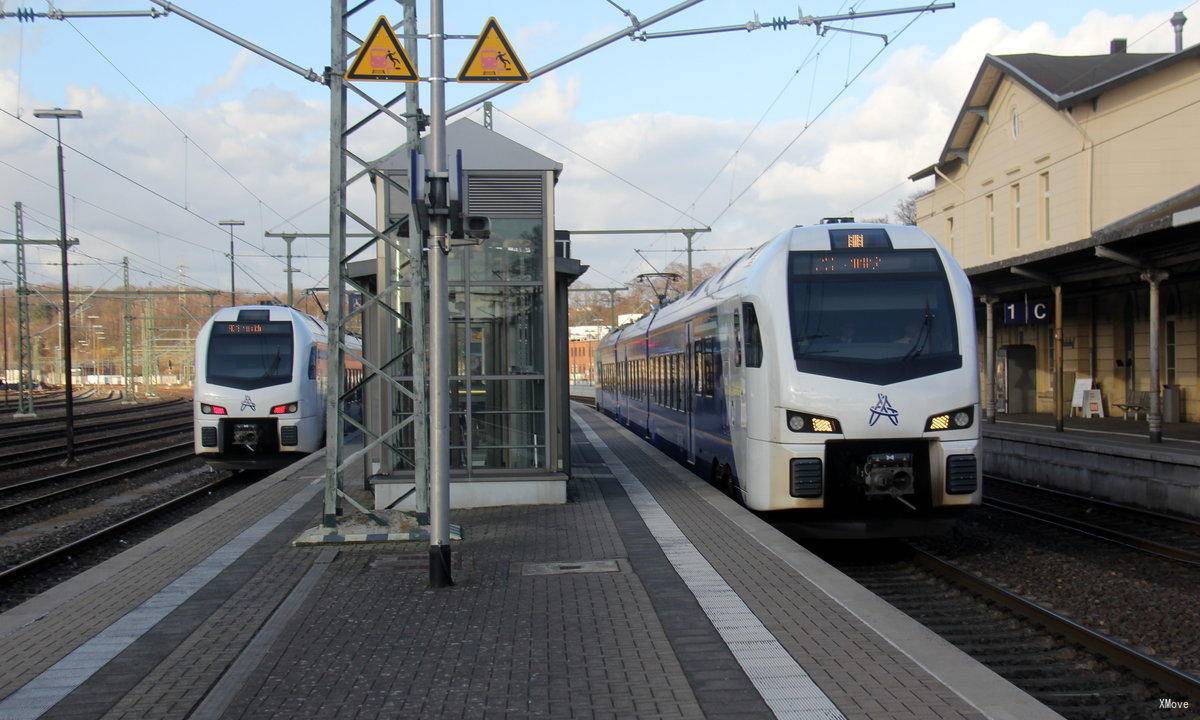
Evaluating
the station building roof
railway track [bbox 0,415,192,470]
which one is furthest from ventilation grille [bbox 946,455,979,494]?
railway track [bbox 0,415,192,470]

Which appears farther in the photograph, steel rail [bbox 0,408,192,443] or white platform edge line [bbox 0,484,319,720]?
steel rail [bbox 0,408,192,443]

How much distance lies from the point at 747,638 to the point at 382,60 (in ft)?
19.0

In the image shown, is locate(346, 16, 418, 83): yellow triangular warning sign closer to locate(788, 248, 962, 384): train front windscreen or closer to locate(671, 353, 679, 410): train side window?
locate(788, 248, 962, 384): train front windscreen

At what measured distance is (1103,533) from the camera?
12.2 m

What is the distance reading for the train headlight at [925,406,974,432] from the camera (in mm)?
9930

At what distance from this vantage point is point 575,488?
14578 millimetres

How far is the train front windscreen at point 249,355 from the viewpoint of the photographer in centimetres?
1948

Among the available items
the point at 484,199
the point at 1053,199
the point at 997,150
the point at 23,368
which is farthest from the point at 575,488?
the point at 23,368

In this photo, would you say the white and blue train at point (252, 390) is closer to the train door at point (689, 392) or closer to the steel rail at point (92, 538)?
the steel rail at point (92, 538)

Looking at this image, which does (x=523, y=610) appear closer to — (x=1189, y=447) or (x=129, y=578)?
(x=129, y=578)

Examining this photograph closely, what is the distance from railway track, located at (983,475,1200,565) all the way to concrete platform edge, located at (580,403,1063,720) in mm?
4194

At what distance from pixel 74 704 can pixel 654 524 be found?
6642 millimetres

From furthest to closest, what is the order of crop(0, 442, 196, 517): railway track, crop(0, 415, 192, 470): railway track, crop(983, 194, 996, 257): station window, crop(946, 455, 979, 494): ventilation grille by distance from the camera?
crop(983, 194, 996, 257): station window, crop(0, 415, 192, 470): railway track, crop(0, 442, 196, 517): railway track, crop(946, 455, 979, 494): ventilation grille

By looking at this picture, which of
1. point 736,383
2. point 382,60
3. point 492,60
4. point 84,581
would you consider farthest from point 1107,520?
point 84,581
